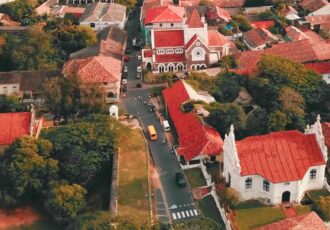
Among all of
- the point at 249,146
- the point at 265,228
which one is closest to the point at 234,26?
the point at 249,146

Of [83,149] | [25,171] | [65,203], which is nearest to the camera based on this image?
[65,203]

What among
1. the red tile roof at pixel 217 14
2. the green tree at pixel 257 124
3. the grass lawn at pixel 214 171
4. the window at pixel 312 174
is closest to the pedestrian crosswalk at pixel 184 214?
the grass lawn at pixel 214 171

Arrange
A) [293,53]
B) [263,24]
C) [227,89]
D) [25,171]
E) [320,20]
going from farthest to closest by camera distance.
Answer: [263,24] < [320,20] < [293,53] < [227,89] < [25,171]

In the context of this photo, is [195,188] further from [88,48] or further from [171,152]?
[88,48]

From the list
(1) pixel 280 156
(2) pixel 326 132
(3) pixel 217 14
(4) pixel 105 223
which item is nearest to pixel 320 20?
(3) pixel 217 14

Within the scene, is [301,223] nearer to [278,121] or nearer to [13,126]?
[278,121]

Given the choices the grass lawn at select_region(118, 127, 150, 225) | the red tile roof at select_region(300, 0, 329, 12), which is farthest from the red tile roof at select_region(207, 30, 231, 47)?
the red tile roof at select_region(300, 0, 329, 12)
